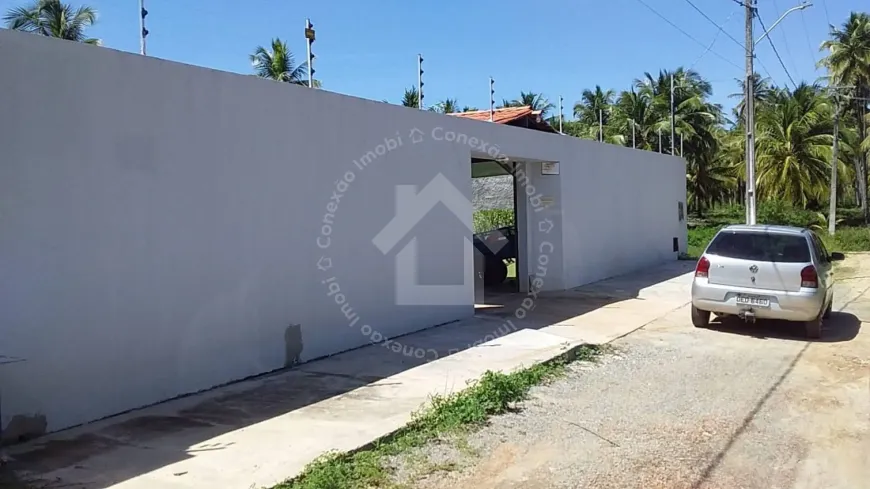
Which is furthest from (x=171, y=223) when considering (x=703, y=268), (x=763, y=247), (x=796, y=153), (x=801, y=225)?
(x=796, y=153)

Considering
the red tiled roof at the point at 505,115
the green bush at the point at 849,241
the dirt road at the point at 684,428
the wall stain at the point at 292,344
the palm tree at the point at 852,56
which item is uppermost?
the palm tree at the point at 852,56

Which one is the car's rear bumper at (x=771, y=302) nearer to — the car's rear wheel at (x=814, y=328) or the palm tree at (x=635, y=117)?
the car's rear wheel at (x=814, y=328)

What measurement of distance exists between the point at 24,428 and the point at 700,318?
8.55 metres

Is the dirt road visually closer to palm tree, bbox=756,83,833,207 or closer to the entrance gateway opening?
the entrance gateway opening

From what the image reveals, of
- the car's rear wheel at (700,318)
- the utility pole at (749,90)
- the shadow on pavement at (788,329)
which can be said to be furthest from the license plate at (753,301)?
the utility pole at (749,90)

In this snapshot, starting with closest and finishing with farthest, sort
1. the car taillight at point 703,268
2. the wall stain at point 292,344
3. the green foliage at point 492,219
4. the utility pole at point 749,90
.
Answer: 1. the wall stain at point 292,344
2. the car taillight at point 703,268
3. the utility pole at point 749,90
4. the green foliage at point 492,219

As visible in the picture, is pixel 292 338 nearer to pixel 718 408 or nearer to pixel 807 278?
pixel 718 408

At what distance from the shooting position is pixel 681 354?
8508mm

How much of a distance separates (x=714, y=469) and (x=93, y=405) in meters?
4.78

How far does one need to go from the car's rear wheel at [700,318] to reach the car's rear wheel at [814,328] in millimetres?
1291

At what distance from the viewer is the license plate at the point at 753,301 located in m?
9.23

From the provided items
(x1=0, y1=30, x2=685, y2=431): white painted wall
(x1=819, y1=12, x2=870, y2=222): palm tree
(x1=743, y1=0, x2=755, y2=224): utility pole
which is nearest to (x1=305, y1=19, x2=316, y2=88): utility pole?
(x1=0, y1=30, x2=685, y2=431): white painted wall

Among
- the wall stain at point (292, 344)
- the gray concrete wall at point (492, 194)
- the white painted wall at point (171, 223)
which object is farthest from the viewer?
the gray concrete wall at point (492, 194)

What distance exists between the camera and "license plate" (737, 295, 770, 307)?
30.3 ft
